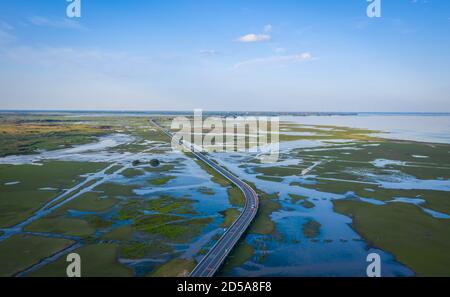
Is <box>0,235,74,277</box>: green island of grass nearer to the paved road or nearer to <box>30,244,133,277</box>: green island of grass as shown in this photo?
<box>30,244,133,277</box>: green island of grass

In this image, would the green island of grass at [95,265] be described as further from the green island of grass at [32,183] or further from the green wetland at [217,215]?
the green island of grass at [32,183]

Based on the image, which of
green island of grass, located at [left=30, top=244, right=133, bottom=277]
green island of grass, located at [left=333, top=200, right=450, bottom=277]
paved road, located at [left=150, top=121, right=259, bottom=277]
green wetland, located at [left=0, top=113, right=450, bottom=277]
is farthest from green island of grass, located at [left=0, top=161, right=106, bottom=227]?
green island of grass, located at [left=333, top=200, right=450, bottom=277]

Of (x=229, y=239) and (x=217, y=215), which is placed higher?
(x=217, y=215)

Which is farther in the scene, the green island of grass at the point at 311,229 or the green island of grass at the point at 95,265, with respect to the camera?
the green island of grass at the point at 311,229

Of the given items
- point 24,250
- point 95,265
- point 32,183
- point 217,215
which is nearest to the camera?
point 95,265

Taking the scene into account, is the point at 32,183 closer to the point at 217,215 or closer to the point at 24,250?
the point at 24,250

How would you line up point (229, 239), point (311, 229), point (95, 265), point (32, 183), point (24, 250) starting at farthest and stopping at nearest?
1. point (32, 183)
2. point (311, 229)
3. point (229, 239)
4. point (24, 250)
5. point (95, 265)

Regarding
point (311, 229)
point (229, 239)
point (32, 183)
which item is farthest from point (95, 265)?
point (32, 183)

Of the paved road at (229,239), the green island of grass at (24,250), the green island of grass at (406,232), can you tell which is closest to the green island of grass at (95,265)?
the green island of grass at (24,250)

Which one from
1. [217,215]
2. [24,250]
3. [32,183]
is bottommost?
[24,250]
